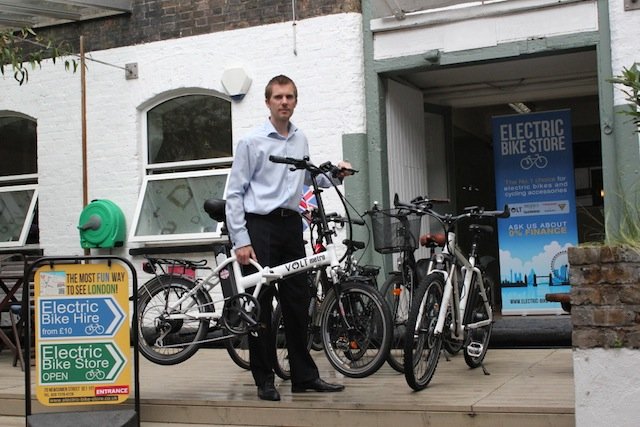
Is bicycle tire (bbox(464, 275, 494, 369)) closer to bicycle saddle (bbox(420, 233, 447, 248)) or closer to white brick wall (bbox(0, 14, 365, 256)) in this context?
bicycle saddle (bbox(420, 233, 447, 248))

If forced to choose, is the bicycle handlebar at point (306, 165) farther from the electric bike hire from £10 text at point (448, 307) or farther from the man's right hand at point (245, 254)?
the electric bike hire from £10 text at point (448, 307)

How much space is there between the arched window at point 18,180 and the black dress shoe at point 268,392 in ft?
20.7

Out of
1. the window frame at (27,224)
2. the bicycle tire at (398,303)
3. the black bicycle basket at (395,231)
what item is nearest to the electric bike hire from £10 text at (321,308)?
the black bicycle basket at (395,231)

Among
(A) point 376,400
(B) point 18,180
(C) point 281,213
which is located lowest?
(A) point 376,400

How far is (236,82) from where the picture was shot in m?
10.4

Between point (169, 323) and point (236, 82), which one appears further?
point (236, 82)

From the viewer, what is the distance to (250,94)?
10.5 metres

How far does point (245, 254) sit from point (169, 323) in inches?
46.3

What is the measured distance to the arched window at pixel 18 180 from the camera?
11.7 metres

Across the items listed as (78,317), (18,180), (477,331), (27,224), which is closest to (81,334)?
(78,317)

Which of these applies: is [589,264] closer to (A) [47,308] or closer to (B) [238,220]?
(B) [238,220]

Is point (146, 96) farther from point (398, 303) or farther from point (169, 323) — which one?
point (398, 303)

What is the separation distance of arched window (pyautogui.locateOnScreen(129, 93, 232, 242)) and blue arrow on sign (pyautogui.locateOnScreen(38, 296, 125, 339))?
15.8 feet

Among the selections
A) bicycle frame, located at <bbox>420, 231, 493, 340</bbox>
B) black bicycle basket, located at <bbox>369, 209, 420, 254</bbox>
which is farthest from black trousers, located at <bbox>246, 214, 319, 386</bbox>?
black bicycle basket, located at <bbox>369, 209, 420, 254</bbox>
